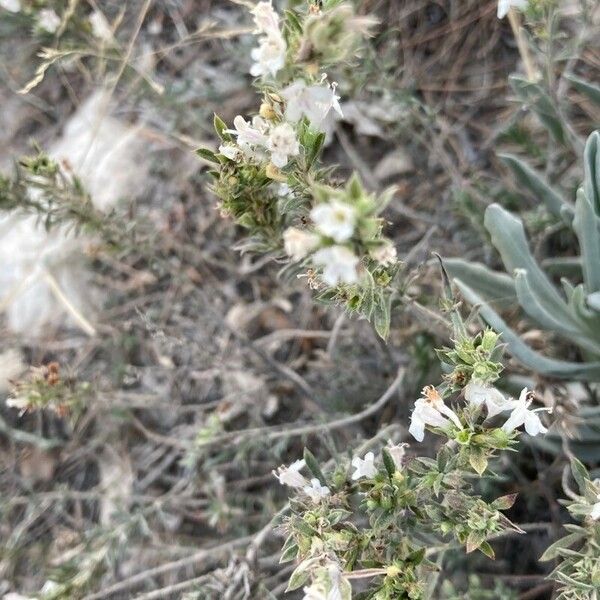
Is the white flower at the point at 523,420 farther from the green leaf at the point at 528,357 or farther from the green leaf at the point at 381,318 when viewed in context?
the green leaf at the point at 528,357

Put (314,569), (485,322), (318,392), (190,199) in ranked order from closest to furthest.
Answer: (314,569) < (485,322) < (318,392) < (190,199)

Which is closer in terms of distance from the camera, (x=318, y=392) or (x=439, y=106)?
(x=318, y=392)

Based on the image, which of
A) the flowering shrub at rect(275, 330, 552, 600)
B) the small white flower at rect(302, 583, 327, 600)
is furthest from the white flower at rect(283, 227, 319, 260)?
the small white flower at rect(302, 583, 327, 600)

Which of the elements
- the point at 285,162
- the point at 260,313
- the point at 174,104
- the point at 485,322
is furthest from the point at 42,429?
the point at 285,162

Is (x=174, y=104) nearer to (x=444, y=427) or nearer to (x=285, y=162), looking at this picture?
(x=285, y=162)

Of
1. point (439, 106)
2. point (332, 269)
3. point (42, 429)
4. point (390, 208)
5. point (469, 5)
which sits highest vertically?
point (332, 269)

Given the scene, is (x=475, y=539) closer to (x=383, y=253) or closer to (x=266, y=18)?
(x=383, y=253)

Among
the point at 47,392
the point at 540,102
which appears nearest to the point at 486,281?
the point at 540,102
